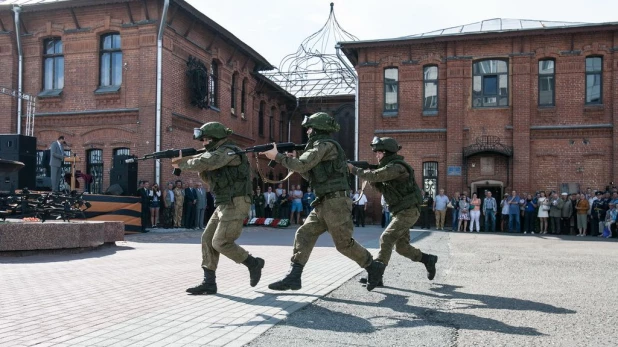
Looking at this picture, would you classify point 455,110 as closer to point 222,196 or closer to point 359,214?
point 359,214

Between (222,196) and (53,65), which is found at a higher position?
(53,65)

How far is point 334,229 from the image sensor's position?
6.31 metres

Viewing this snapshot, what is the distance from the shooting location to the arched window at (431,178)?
25.5 m

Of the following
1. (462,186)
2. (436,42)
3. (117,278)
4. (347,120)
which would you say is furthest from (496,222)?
(117,278)

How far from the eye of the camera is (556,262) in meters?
10.7

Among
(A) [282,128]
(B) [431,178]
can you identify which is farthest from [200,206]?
(A) [282,128]

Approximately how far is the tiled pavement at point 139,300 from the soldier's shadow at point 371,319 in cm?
8

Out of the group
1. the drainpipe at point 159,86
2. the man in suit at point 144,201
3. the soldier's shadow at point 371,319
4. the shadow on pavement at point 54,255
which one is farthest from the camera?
the drainpipe at point 159,86

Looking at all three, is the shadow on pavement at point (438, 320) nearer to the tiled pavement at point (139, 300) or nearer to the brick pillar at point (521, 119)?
the tiled pavement at point (139, 300)

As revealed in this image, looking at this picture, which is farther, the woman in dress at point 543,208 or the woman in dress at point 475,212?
the woman in dress at point 475,212

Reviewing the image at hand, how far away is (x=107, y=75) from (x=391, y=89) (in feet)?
Answer: 40.2

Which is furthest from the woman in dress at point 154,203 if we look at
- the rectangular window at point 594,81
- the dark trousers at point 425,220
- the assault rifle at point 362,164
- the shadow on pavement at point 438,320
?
the rectangular window at point 594,81

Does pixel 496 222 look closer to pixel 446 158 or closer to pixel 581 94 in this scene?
pixel 446 158

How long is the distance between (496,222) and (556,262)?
1372 cm
